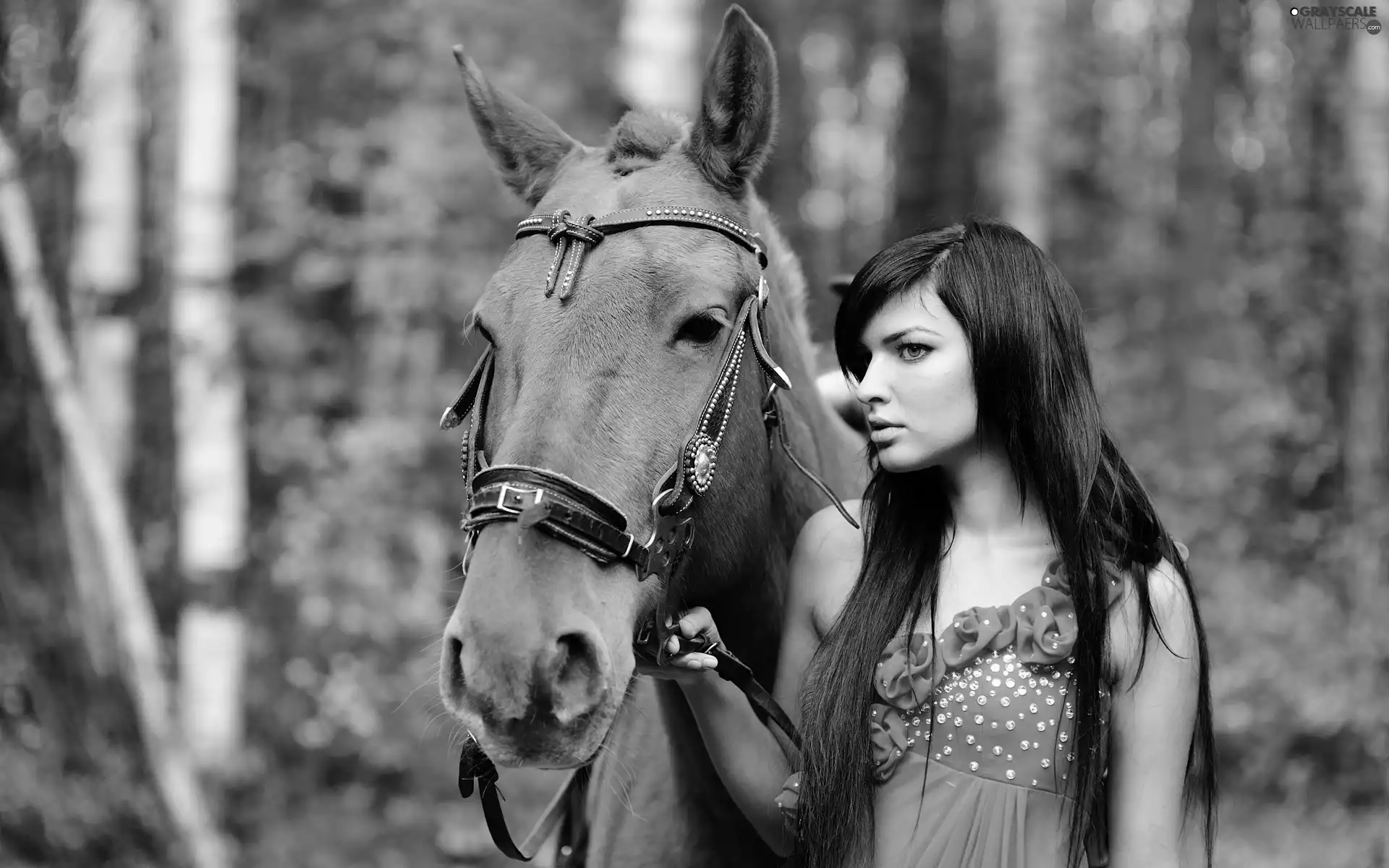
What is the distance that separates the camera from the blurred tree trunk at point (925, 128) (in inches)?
406

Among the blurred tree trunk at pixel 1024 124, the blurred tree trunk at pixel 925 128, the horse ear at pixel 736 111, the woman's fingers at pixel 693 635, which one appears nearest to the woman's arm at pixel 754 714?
the woman's fingers at pixel 693 635

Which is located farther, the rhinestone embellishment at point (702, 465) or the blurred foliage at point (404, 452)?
the blurred foliage at point (404, 452)

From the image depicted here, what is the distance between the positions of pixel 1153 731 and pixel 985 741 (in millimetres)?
299

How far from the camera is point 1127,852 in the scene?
6.57ft

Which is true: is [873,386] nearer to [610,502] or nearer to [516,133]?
[610,502]

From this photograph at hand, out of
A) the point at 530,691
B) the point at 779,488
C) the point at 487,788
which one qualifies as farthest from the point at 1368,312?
the point at 530,691

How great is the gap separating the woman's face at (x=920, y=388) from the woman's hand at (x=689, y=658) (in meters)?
0.48

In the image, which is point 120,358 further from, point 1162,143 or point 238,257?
point 1162,143

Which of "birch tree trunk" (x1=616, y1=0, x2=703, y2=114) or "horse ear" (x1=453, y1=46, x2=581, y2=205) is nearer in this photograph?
"horse ear" (x1=453, y1=46, x2=581, y2=205)

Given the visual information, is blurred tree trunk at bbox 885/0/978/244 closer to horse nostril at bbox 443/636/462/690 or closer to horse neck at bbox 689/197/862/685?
horse neck at bbox 689/197/862/685

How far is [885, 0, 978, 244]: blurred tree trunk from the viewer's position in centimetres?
1030

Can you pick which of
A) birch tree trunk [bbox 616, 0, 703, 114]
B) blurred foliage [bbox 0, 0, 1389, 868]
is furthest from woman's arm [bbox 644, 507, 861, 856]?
birch tree trunk [bbox 616, 0, 703, 114]

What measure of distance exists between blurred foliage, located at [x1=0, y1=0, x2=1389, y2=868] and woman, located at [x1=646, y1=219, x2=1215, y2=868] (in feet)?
9.54

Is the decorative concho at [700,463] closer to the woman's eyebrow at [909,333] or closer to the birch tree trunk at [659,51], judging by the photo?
the woman's eyebrow at [909,333]
